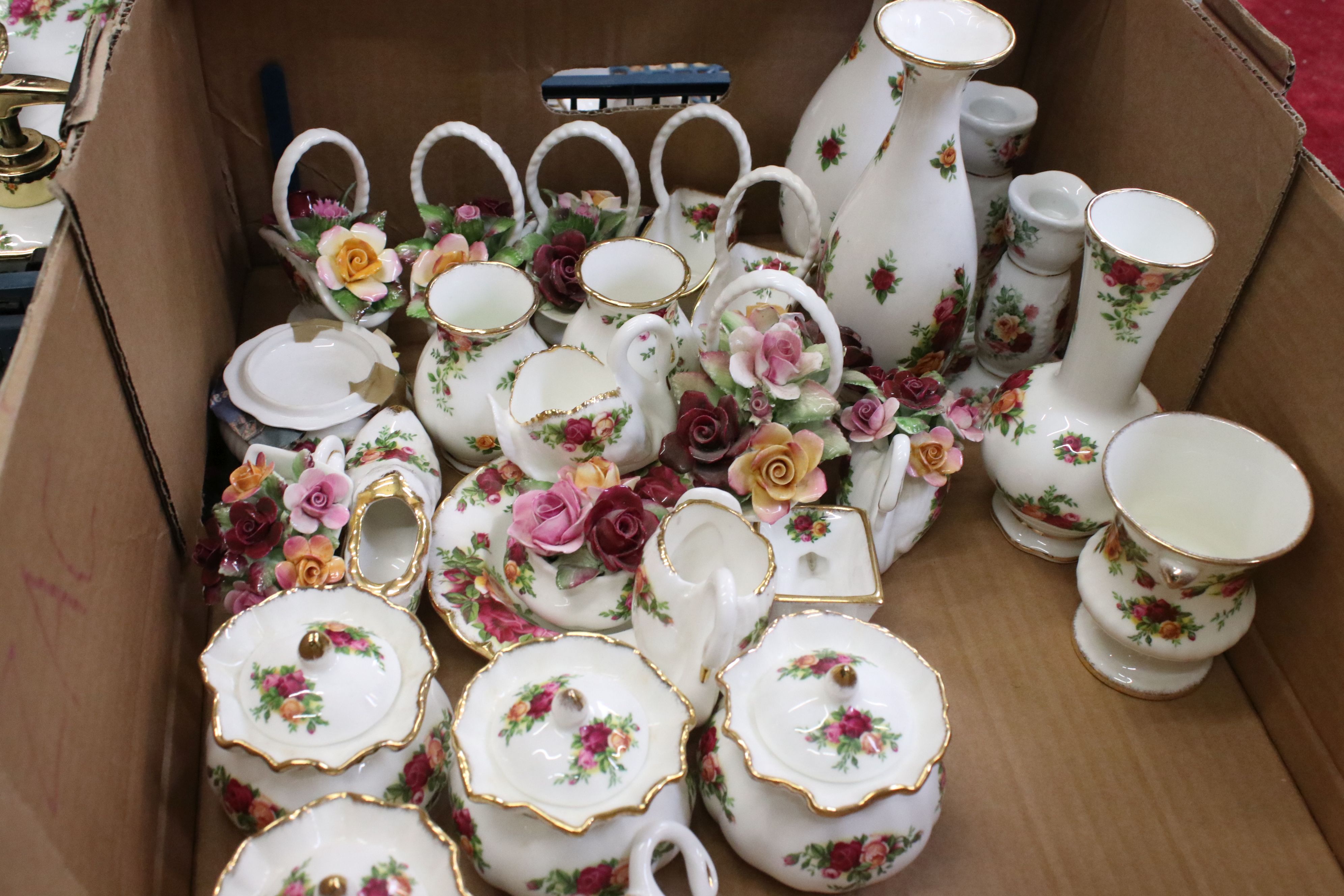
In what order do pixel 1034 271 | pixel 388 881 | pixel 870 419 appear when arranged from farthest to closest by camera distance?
pixel 1034 271, pixel 870 419, pixel 388 881

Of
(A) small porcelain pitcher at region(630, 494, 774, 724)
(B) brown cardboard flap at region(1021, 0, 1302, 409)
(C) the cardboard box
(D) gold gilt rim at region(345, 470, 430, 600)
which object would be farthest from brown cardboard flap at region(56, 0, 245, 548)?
(B) brown cardboard flap at region(1021, 0, 1302, 409)

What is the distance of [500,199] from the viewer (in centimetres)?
99

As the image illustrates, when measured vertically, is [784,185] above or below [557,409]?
above

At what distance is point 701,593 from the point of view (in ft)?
2.01

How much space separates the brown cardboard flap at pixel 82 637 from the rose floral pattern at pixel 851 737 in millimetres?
359

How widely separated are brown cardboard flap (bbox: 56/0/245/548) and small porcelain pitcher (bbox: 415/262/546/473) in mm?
169

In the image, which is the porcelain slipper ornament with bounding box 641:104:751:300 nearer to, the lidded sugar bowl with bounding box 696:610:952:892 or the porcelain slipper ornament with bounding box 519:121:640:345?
the porcelain slipper ornament with bounding box 519:121:640:345

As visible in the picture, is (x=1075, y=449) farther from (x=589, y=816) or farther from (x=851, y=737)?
(x=589, y=816)

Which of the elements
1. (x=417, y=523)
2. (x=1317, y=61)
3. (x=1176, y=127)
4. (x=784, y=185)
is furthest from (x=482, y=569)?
(x=1317, y=61)

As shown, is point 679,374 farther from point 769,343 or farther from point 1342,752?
point 1342,752

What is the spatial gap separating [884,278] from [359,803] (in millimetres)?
509

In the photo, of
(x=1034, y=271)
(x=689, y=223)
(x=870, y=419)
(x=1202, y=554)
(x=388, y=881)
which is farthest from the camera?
(x=689, y=223)

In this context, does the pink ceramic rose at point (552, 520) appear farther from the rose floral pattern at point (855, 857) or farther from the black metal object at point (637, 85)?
the black metal object at point (637, 85)

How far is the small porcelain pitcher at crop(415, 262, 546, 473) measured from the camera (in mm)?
787
